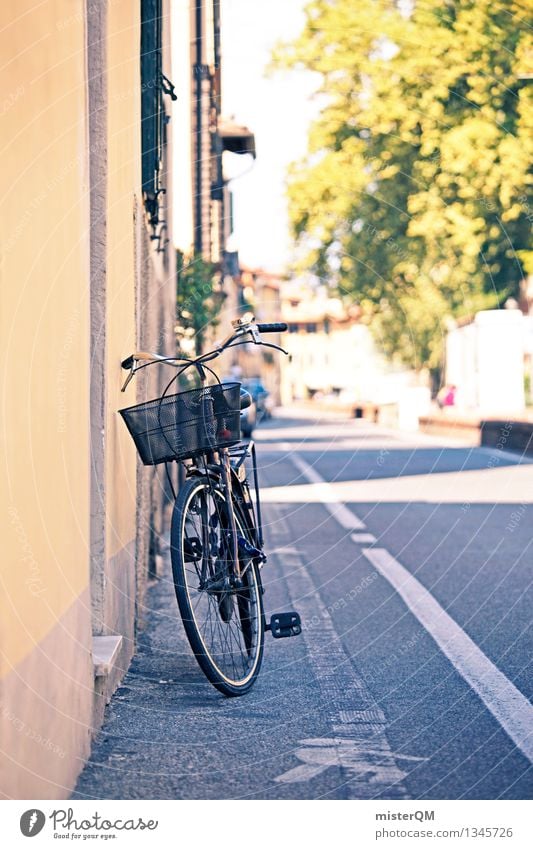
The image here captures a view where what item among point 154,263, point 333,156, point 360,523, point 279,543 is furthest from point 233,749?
point 333,156

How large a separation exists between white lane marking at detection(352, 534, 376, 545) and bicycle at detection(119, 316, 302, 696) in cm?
490

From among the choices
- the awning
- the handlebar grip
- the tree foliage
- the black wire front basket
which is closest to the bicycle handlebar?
the handlebar grip

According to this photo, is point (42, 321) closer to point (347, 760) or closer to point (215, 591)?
point (347, 760)

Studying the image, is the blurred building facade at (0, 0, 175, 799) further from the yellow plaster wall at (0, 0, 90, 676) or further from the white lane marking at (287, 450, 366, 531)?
the white lane marking at (287, 450, 366, 531)

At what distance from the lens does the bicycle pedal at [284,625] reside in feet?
20.7

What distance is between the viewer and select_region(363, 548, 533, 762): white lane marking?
16.7 ft

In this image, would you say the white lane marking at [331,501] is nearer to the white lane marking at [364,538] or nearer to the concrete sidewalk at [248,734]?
the white lane marking at [364,538]

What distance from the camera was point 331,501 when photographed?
1534cm

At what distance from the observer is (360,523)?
41.9 feet

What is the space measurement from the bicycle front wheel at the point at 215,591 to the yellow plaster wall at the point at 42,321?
1.78ft

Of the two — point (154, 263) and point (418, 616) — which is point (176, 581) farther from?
point (154, 263)

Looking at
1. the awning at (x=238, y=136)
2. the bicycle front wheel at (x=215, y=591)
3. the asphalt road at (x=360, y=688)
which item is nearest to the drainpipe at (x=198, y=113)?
the awning at (x=238, y=136)

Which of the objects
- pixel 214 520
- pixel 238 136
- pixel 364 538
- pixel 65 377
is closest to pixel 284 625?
pixel 214 520
